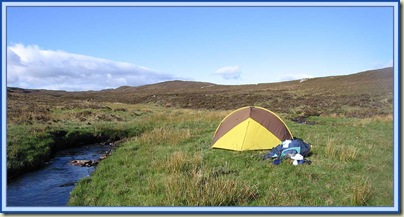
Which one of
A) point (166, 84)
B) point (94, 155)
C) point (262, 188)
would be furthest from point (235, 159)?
point (166, 84)

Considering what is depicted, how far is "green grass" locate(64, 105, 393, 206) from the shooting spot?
758 cm

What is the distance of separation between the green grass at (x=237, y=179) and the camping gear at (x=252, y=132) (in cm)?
50

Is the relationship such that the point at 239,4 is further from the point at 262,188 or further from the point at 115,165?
the point at 115,165

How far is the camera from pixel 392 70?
6941mm

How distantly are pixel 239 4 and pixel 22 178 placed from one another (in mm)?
9382

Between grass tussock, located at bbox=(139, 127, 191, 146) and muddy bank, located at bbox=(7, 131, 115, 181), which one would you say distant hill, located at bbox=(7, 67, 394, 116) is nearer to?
muddy bank, located at bbox=(7, 131, 115, 181)

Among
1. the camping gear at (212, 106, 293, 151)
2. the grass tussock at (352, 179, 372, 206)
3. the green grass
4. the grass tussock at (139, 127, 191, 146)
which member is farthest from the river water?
the grass tussock at (352, 179, 372, 206)

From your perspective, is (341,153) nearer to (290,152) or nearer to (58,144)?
(290,152)

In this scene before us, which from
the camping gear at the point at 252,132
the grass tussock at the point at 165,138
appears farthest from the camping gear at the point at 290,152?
the grass tussock at the point at 165,138

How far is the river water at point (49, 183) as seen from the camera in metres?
9.27

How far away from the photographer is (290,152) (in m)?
10.9

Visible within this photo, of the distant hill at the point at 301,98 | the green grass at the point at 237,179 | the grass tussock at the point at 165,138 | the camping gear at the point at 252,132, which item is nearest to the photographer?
the green grass at the point at 237,179

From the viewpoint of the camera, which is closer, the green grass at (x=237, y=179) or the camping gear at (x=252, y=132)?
the green grass at (x=237, y=179)

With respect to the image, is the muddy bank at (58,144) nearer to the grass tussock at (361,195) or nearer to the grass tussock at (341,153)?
the grass tussock at (361,195)
